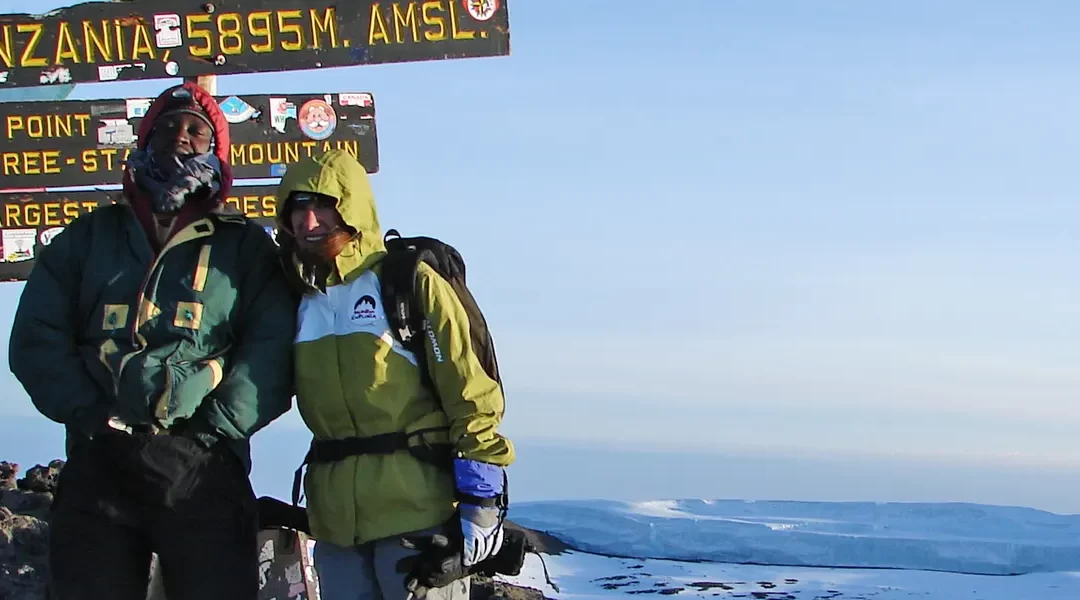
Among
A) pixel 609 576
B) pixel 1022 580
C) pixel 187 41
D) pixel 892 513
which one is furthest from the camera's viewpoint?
pixel 892 513

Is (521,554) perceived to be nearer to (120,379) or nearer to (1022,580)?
(120,379)

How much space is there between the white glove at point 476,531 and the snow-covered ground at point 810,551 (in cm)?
478

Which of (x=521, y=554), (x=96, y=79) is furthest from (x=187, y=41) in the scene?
(x=521, y=554)

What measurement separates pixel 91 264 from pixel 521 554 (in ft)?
5.00

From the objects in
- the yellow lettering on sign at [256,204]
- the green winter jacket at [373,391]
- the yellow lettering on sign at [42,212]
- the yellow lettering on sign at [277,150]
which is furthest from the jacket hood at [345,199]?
the yellow lettering on sign at [42,212]

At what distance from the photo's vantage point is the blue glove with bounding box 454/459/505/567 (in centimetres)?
357

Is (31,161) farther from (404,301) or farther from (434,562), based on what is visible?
(434,562)

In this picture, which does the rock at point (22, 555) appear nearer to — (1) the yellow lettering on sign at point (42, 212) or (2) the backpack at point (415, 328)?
(1) the yellow lettering on sign at point (42, 212)

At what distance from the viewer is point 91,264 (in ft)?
12.1

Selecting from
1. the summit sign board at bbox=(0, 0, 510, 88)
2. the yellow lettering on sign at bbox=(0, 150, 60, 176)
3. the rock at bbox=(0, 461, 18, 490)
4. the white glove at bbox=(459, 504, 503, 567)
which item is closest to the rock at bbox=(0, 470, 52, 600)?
the rock at bbox=(0, 461, 18, 490)

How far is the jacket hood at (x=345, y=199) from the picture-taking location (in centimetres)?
365

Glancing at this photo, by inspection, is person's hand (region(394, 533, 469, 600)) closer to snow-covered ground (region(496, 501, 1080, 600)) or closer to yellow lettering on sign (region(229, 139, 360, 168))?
yellow lettering on sign (region(229, 139, 360, 168))

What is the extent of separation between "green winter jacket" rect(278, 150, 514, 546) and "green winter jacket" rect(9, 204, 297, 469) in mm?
137

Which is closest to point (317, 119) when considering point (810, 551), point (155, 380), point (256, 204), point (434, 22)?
point (256, 204)
